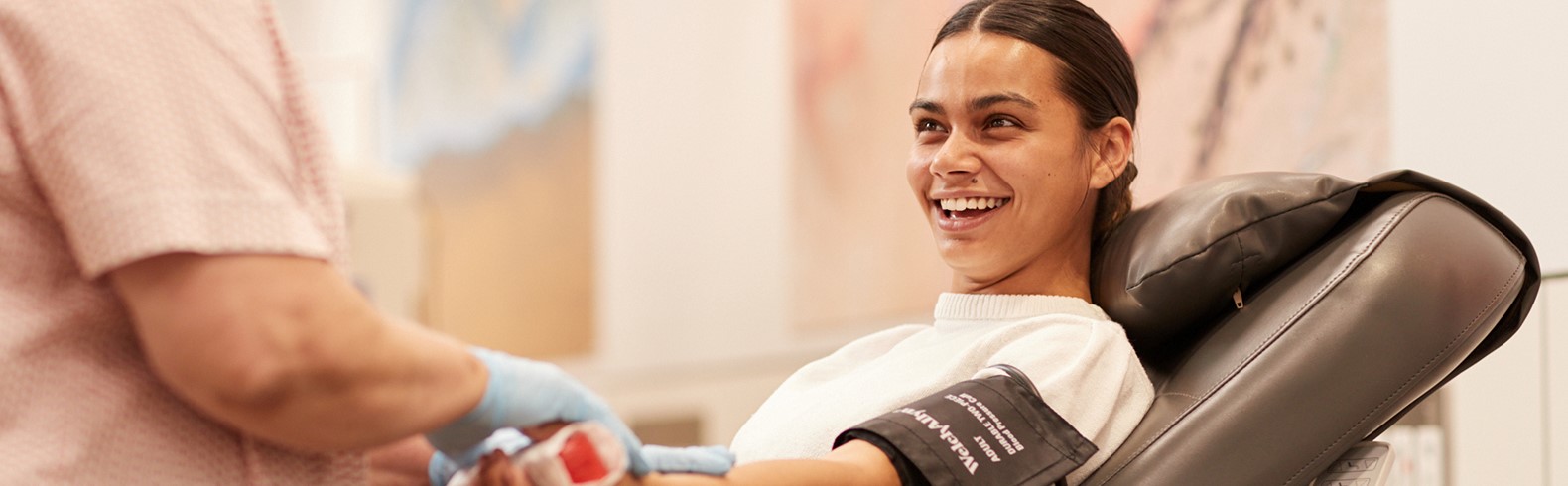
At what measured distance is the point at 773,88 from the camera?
462 centimetres

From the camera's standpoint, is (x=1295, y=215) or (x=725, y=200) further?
(x=725, y=200)

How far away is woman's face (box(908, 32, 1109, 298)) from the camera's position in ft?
6.11

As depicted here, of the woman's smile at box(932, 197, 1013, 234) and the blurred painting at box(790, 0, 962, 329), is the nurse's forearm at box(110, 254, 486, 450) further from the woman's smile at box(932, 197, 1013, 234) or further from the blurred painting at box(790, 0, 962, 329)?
the blurred painting at box(790, 0, 962, 329)

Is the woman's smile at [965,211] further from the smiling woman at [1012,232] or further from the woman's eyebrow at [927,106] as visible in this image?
the woman's eyebrow at [927,106]

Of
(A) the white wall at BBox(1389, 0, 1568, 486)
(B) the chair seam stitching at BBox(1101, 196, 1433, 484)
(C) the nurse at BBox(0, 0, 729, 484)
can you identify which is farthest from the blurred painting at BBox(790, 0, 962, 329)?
(C) the nurse at BBox(0, 0, 729, 484)

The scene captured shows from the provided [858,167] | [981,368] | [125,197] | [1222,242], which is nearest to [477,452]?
[125,197]

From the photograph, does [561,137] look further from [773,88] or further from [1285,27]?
[1285,27]

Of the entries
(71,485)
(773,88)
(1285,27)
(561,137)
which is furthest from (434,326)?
(71,485)

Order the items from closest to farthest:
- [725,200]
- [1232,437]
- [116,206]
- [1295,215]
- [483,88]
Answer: [116,206]
[1232,437]
[1295,215]
[725,200]
[483,88]

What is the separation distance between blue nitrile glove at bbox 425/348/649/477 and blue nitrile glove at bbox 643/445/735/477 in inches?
4.0

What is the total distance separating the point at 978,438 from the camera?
4.78ft

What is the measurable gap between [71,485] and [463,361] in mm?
255

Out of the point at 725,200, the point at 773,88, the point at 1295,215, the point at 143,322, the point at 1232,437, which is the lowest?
the point at 725,200

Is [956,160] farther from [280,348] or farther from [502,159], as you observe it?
[502,159]
